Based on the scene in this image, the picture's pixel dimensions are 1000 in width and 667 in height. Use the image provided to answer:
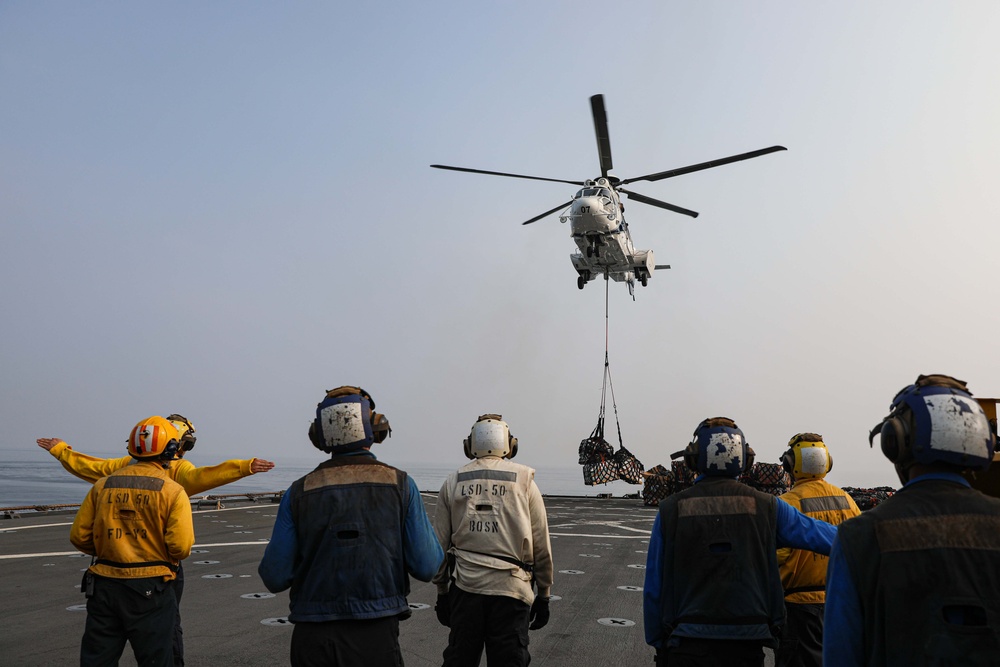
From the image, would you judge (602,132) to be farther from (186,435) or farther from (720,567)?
(720,567)

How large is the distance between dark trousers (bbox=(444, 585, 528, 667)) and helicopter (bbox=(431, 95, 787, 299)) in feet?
58.7

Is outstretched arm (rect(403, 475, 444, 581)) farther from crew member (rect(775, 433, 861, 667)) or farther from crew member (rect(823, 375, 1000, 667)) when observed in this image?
crew member (rect(775, 433, 861, 667))

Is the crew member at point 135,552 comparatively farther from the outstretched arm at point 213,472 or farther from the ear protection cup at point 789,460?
the ear protection cup at point 789,460

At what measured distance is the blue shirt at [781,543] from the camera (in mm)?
4434

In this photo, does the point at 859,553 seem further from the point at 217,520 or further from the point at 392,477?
the point at 217,520

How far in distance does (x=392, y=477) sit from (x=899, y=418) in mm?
2631

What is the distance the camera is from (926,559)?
8.47 feet

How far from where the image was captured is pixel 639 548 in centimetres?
1678

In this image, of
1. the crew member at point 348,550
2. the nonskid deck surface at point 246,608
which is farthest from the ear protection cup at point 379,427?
the nonskid deck surface at point 246,608

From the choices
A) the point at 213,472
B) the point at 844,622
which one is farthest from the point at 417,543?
the point at 213,472

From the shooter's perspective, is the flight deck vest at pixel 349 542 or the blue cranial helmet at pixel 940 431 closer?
the blue cranial helmet at pixel 940 431

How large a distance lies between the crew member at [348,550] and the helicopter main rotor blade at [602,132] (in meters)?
20.3

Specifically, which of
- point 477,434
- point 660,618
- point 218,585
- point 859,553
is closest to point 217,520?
point 218,585

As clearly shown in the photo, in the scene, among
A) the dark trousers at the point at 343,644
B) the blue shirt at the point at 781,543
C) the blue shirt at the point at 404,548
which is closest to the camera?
the dark trousers at the point at 343,644
